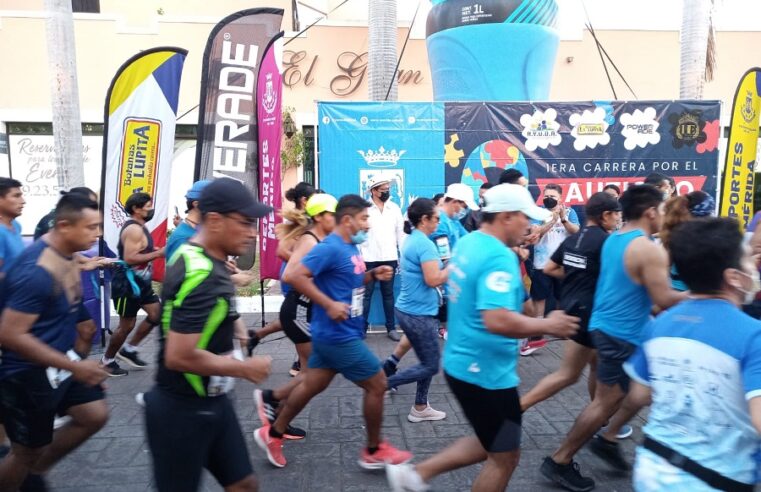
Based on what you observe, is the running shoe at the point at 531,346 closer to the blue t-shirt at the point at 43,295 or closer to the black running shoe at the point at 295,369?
the black running shoe at the point at 295,369

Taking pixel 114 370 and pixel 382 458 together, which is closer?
pixel 382 458

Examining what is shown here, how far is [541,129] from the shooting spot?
7.46 metres

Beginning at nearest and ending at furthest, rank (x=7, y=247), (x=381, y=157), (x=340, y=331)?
(x=340, y=331)
(x=7, y=247)
(x=381, y=157)

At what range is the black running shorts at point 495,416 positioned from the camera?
108 inches

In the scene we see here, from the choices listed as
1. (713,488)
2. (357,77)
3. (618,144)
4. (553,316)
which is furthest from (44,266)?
(357,77)

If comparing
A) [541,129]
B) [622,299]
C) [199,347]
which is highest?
[541,129]

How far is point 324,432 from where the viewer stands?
4.40 m

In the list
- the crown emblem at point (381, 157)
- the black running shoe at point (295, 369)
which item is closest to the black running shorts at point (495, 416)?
the black running shoe at point (295, 369)

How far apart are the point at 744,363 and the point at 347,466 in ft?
9.07

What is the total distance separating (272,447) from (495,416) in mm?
1784

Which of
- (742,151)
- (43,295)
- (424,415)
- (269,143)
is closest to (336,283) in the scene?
(424,415)

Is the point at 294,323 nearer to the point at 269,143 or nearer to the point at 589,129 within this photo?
the point at 269,143

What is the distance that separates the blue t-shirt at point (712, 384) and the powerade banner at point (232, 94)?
5436 millimetres

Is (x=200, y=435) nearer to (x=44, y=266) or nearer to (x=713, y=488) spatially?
(x=44, y=266)
